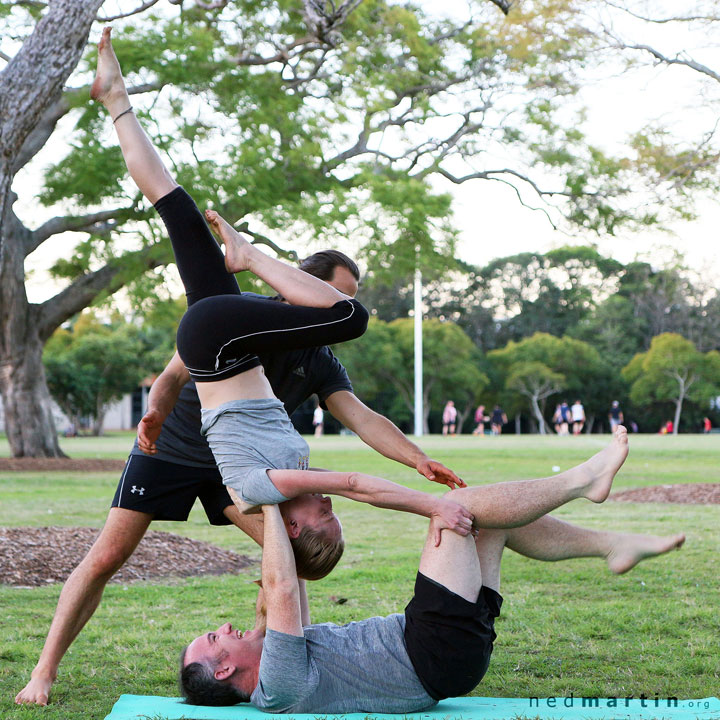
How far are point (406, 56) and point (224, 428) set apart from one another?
61.8ft

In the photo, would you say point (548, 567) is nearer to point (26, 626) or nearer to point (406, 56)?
point (26, 626)

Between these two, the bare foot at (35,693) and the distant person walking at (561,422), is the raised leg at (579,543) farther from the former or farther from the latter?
the distant person walking at (561,422)

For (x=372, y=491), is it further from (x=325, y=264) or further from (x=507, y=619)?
(x=507, y=619)

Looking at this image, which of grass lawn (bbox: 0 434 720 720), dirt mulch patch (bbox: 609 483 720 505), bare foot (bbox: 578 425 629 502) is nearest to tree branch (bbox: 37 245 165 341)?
grass lawn (bbox: 0 434 720 720)

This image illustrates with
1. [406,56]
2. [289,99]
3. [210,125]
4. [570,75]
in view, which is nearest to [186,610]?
[570,75]

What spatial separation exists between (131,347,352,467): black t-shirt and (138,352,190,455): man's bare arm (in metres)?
0.10

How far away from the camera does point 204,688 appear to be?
3.66 m

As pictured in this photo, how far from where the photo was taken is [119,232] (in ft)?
63.5

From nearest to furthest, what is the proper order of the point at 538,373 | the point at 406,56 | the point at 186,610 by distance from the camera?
the point at 186,610, the point at 406,56, the point at 538,373

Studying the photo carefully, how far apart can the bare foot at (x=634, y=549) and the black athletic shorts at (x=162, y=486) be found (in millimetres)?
1674

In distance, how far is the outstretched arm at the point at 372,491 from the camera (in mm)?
3533

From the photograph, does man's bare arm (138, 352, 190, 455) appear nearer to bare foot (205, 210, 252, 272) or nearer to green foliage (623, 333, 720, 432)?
bare foot (205, 210, 252, 272)

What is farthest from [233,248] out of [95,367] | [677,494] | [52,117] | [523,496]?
[95,367]

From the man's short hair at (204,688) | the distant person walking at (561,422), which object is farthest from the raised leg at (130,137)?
the distant person walking at (561,422)
